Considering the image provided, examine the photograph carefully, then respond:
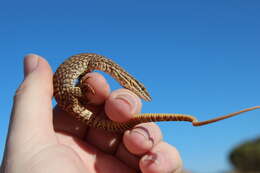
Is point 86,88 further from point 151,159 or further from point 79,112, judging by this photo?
point 151,159

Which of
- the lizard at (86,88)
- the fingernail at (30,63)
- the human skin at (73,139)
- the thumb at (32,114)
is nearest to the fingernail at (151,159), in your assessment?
the human skin at (73,139)

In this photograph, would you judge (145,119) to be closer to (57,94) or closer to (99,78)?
(99,78)

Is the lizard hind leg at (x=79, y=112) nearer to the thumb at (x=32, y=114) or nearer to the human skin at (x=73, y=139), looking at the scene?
the human skin at (x=73, y=139)

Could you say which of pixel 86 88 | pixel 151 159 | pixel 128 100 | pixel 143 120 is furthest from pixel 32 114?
pixel 151 159

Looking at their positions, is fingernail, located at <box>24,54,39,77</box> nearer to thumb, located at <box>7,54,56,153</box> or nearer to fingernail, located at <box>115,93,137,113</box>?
thumb, located at <box>7,54,56,153</box>

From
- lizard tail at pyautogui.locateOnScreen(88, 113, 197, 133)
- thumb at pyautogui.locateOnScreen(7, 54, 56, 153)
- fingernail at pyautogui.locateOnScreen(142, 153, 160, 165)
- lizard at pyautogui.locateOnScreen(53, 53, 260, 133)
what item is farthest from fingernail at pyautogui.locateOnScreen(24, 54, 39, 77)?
fingernail at pyautogui.locateOnScreen(142, 153, 160, 165)
